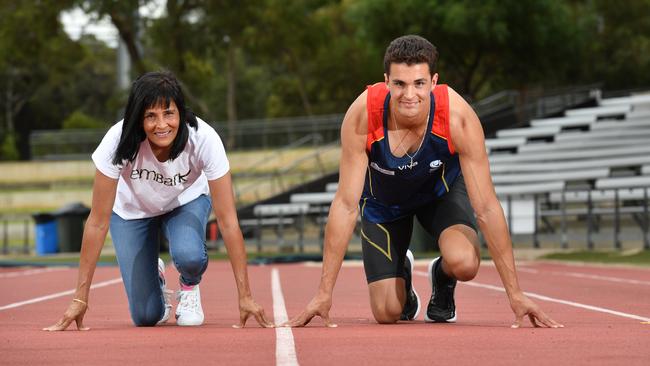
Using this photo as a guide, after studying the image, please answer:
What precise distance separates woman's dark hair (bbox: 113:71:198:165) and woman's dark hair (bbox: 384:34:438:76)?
141 cm

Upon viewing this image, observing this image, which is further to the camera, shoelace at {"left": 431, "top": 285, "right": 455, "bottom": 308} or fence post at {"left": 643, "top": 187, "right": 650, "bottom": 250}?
fence post at {"left": 643, "top": 187, "right": 650, "bottom": 250}

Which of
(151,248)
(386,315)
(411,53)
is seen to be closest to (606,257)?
(386,315)

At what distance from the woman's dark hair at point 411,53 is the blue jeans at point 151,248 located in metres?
1.96

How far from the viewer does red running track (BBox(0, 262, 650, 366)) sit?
7059mm

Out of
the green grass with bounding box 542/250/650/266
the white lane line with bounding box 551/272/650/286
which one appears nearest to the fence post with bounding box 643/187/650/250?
the green grass with bounding box 542/250/650/266

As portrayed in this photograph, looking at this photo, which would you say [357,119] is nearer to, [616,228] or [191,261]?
[191,261]

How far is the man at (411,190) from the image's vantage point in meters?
8.68

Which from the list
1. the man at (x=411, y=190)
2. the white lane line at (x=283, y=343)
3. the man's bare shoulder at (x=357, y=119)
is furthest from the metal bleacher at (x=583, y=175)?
the man's bare shoulder at (x=357, y=119)

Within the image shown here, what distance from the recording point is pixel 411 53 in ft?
27.9

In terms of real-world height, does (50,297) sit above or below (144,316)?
below

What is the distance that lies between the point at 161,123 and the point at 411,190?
1887mm

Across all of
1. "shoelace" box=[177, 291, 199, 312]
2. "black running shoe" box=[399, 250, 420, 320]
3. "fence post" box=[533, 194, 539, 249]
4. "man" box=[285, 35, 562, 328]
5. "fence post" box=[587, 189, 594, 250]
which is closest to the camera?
"man" box=[285, 35, 562, 328]

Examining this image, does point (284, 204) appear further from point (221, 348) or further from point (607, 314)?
point (221, 348)

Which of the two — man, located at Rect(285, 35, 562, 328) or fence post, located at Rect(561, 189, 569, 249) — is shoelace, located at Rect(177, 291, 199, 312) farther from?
fence post, located at Rect(561, 189, 569, 249)
